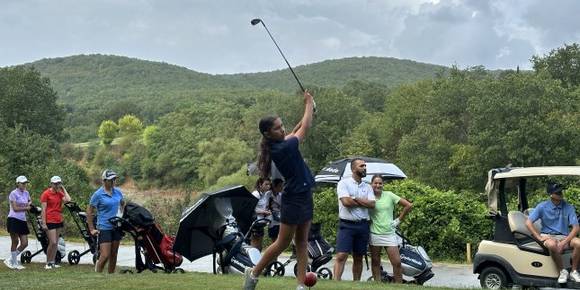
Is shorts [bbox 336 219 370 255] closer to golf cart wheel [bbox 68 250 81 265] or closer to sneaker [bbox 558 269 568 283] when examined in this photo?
sneaker [bbox 558 269 568 283]

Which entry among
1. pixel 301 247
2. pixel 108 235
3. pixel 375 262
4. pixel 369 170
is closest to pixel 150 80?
pixel 369 170

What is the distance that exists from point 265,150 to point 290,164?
30 cm

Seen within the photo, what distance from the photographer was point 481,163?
1921 inches

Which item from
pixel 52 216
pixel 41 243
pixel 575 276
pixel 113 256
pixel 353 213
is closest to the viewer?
pixel 575 276

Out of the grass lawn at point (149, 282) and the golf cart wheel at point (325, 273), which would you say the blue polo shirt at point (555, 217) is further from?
the golf cart wheel at point (325, 273)

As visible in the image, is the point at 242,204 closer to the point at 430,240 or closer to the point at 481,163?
the point at 430,240

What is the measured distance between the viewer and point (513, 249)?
954cm

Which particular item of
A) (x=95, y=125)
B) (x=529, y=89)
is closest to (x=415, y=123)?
(x=529, y=89)

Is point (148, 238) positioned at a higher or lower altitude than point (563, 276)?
higher

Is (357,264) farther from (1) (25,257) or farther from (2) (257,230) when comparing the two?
(1) (25,257)

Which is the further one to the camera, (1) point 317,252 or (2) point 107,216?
(1) point 317,252

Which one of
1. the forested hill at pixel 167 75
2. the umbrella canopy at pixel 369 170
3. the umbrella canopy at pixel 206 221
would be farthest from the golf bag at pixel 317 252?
the forested hill at pixel 167 75

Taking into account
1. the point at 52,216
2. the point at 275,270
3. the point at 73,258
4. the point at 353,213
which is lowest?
the point at 73,258

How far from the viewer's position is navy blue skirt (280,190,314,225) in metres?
6.27
